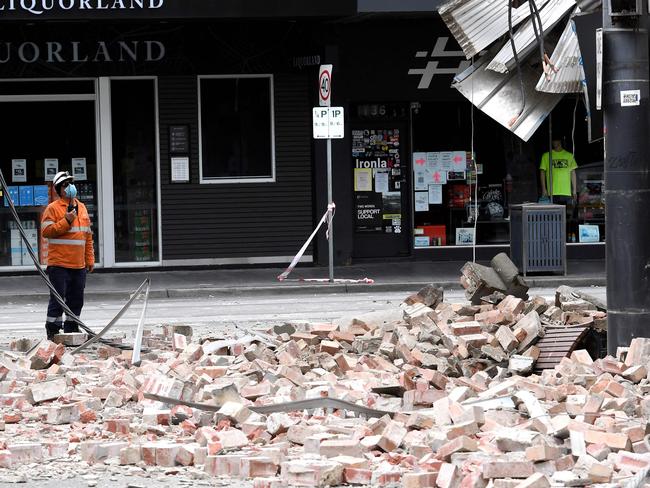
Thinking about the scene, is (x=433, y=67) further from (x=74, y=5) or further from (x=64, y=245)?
(x=64, y=245)

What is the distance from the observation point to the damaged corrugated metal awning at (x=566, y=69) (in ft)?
34.7

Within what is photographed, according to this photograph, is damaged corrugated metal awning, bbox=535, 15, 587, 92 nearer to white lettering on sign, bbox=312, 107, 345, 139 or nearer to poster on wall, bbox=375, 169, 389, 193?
white lettering on sign, bbox=312, 107, 345, 139

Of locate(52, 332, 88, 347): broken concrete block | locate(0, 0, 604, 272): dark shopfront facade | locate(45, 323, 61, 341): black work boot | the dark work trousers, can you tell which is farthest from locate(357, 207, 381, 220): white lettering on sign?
locate(52, 332, 88, 347): broken concrete block

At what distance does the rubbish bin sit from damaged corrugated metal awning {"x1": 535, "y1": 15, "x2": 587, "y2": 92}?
35.6 feet

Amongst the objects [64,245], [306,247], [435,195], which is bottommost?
[306,247]

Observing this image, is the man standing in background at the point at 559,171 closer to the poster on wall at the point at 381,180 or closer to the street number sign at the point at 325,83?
the poster on wall at the point at 381,180

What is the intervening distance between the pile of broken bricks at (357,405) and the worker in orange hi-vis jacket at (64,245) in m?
1.15

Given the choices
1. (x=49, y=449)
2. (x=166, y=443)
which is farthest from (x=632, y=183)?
(x=49, y=449)

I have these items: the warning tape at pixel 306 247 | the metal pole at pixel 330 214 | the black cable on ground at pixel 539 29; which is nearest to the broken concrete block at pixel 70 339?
the black cable on ground at pixel 539 29

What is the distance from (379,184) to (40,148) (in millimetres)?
6060

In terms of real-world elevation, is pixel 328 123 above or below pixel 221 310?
above

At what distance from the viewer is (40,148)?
22.6 meters

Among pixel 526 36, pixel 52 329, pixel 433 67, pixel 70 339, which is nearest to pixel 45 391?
pixel 70 339

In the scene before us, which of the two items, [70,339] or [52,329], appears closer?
[70,339]
